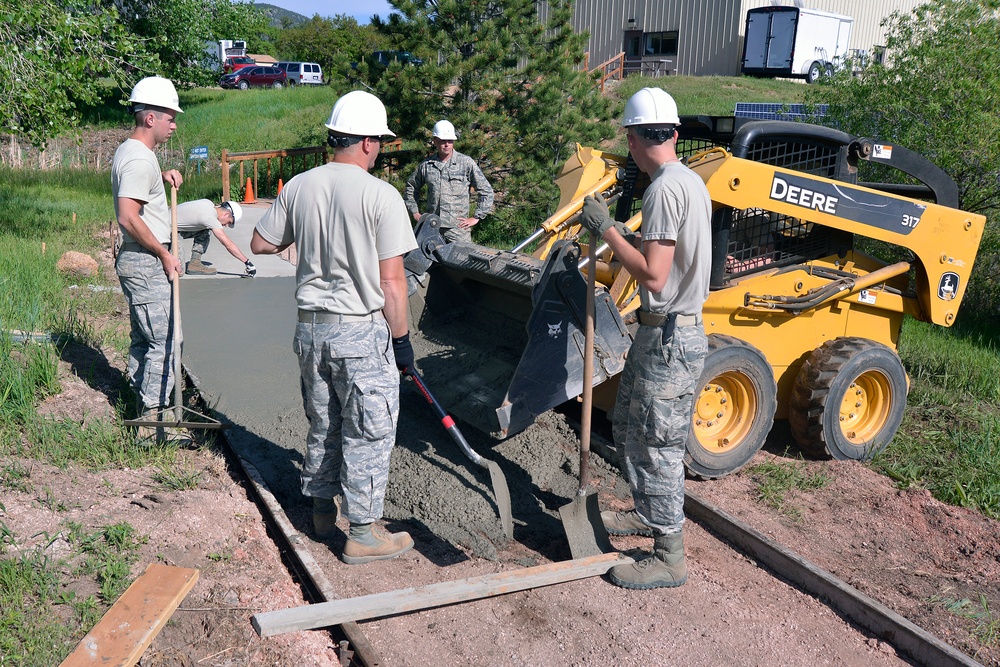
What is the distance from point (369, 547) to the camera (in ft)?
13.5

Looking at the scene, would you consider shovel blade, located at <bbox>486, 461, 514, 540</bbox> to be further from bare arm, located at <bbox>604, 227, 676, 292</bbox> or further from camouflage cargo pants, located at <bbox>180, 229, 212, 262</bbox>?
camouflage cargo pants, located at <bbox>180, 229, 212, 262</bbox>

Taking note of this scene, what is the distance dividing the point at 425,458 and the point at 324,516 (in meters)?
0.87

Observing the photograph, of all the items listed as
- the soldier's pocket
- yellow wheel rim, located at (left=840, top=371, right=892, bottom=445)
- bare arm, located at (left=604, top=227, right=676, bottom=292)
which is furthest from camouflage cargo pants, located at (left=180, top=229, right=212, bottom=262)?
yellow wheel rim, located at (left=840, top=371, right=892, bottom=445)

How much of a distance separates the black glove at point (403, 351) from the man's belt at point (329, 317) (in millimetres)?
215

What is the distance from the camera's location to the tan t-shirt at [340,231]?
3.78 m

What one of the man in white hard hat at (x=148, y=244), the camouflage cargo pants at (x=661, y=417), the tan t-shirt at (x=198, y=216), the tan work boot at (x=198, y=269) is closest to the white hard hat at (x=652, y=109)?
→ the camouflage cargo pants at (x=661, y=417)

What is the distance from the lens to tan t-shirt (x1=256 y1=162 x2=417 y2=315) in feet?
12.4

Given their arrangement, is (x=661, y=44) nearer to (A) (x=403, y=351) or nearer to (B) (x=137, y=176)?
(B) (x=137, y=176)

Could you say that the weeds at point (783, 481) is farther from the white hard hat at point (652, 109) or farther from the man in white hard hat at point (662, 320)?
the white hard hat at point (652, 109)

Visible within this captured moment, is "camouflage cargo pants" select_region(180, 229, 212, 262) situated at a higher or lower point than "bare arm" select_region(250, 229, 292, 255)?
lower

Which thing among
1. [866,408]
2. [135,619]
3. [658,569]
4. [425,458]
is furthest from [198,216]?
[866,408]

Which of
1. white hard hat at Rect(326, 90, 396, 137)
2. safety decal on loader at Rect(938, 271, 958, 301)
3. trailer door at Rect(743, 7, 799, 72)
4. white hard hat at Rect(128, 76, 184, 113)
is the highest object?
trailer door at Rect(743, 7, 799, 72)

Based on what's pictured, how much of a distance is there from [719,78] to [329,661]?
25.1m

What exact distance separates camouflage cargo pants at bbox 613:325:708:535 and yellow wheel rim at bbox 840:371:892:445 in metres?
2.33
